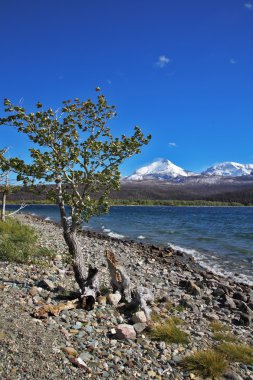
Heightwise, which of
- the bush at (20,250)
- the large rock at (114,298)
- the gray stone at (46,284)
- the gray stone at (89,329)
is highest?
the bush at (20,250)

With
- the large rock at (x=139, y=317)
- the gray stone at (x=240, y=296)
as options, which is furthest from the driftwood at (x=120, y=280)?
the gray stone at (x=240, y=296)

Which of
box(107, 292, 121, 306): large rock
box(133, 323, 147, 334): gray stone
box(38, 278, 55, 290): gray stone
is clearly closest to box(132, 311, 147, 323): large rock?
box(133, 323, 147, 334): gray stone

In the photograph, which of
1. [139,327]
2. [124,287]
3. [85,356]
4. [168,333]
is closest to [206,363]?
[168,333]

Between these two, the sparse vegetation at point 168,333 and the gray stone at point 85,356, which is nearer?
the gray stone at point 85,356

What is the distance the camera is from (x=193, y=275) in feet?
68.7

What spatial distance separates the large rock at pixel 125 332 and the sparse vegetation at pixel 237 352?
216 centimetres

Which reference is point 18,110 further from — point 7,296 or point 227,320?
point 227,320

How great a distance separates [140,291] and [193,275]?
9262 millimetres

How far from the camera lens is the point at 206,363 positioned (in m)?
8.02

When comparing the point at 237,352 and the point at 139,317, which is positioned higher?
the point at 139,317

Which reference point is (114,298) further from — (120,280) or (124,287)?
(120,280)

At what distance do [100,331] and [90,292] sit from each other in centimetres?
196

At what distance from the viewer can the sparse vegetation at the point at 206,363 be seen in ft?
25.5

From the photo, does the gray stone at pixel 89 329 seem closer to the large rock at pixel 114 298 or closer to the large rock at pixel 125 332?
the large rock at pixel 125 332
